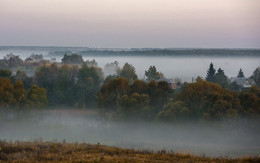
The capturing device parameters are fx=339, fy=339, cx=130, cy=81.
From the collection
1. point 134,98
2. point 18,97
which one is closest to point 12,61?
point 18,97

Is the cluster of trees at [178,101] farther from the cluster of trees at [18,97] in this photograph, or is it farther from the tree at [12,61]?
the tree at [12,61]

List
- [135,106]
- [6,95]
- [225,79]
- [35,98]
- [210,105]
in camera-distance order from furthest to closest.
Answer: [225,79] → [35,98] → [6,95] → [135,106] → [210,105]

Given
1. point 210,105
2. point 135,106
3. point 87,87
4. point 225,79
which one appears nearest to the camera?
point 210,105

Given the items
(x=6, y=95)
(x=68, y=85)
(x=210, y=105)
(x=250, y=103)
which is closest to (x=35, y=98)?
(x=6, y=95)

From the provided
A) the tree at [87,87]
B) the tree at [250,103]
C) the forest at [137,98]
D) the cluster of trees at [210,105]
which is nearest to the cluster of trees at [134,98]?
the forest at [137,98]

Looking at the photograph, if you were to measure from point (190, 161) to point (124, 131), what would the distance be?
2804 cm

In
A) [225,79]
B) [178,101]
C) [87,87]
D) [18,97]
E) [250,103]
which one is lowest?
[18,97]

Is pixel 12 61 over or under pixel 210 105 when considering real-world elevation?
over

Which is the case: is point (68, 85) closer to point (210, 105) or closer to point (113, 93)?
point (113, 93)

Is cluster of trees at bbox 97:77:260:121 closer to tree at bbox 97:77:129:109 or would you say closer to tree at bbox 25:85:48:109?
tree at bbox 97:77:129:109

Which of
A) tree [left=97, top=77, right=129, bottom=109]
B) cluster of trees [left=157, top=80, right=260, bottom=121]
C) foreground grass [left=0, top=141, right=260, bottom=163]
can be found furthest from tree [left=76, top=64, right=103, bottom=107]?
foreground grass [left=0, top=141, right=260, bottom=163]

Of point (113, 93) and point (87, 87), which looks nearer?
point (113, 93)

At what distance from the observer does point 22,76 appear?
72188mm

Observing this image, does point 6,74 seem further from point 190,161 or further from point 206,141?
point 190,161
